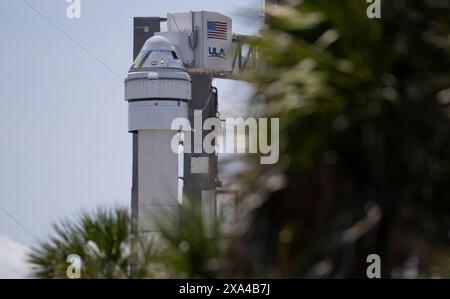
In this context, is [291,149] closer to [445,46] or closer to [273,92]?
[273,92]

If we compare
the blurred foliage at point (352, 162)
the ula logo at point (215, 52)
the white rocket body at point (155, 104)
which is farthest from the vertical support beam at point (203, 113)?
the blurred foliage at point (352, 162)

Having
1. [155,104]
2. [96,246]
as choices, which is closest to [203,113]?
[155,104]

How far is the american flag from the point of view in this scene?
2869 inches

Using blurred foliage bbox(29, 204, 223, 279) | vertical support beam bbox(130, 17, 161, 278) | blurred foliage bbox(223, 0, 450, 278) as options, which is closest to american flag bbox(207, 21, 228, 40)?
vertical support beam bbox(130, 17, 161, 278)

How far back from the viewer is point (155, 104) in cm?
6794

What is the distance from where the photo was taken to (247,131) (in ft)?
32.1

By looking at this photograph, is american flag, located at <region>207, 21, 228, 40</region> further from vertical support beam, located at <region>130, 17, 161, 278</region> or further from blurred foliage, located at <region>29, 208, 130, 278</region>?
blurred foliage, located at <region>29, 208, 130, 278</region>

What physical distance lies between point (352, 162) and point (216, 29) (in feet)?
212

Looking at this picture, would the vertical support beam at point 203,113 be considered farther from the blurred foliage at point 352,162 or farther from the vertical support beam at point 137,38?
the blurred foliage at point 352,162

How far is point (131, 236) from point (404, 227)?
471 centimetres

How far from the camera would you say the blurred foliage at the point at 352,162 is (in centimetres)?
893

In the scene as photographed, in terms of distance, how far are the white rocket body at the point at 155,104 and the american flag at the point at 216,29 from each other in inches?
130

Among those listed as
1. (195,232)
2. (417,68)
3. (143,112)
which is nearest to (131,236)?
(195,232)

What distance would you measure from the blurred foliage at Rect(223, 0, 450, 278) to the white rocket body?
5680 cm
